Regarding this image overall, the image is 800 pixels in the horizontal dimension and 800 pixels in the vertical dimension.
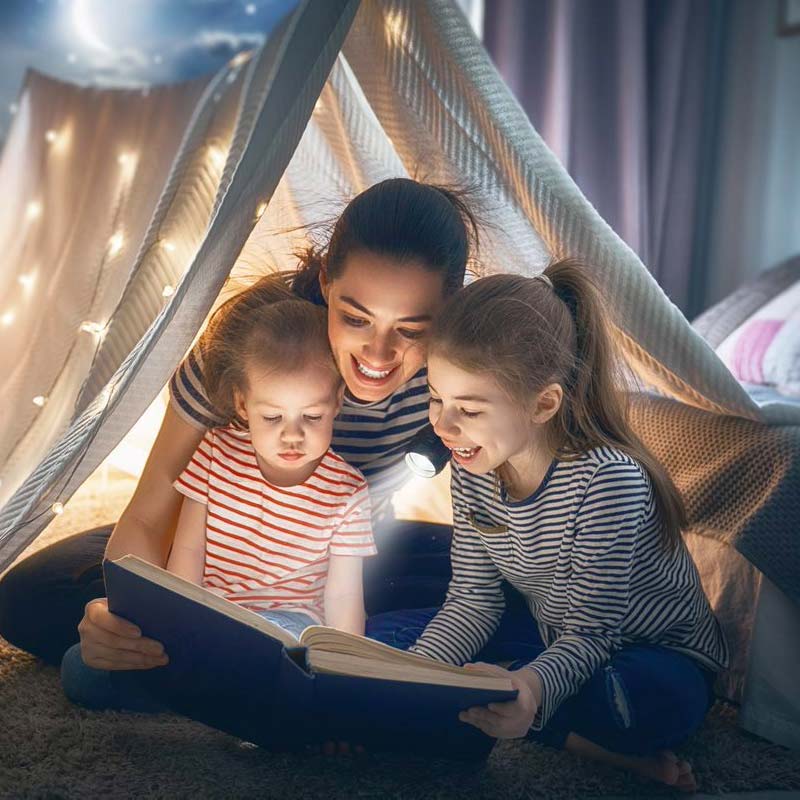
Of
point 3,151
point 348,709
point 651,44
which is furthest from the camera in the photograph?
point 651,44

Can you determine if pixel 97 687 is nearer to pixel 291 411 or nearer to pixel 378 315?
pixel 291 411

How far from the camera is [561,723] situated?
3.81 ft

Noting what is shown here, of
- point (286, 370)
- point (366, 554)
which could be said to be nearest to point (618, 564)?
point (366, 554)

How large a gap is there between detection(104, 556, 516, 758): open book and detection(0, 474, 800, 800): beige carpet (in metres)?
0.08

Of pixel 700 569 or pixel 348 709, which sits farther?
pixel 700 569

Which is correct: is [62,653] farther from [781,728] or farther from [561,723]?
[781,728]

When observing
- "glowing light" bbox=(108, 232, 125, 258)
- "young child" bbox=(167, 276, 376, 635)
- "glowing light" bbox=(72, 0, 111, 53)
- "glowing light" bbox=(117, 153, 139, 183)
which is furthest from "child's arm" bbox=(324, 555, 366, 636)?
"glowing light" bbox=(72, 0, 111, 53)

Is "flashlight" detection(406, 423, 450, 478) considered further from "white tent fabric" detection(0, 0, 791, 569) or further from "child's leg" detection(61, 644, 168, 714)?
"child's leg" detection(61, 644, 168, 714)

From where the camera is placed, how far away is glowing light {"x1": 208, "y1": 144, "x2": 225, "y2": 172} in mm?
1701

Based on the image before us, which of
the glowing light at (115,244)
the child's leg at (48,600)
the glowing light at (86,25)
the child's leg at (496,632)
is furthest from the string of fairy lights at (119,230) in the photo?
the child's leg at (496,632)

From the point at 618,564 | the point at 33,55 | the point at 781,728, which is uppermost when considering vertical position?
the point at 33,55

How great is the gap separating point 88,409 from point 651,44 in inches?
104

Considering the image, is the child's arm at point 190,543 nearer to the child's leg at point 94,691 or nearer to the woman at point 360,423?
the woman at point 360,423

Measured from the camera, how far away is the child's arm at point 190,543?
1284mm
